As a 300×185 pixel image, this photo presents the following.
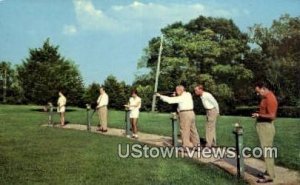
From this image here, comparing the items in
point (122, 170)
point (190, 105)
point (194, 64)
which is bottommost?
point (122, 170)

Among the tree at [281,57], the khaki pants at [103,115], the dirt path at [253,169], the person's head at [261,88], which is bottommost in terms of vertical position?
the dirt path at [253,169]

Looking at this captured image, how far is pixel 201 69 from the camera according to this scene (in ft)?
123

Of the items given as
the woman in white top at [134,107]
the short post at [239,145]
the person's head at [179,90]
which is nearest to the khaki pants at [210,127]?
the person's head at [179,90]

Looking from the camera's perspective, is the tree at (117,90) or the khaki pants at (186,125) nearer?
the khaki pants at (186,125)

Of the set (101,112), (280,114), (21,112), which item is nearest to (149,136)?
(101,112)

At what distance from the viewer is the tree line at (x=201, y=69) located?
2566 cm

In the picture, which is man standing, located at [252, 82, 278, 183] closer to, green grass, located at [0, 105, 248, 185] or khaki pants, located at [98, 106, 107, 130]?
green grass, located at [0, 105, 248, 185]

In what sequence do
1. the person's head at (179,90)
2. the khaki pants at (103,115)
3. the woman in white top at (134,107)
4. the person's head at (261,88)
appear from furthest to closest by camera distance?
1. the khaki pants at (103,115)
2. the woman in white top at (134,107)
3. the person's head at (179,90)
4. the person's head at (261,88)

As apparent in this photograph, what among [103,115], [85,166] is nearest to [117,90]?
[103,115]

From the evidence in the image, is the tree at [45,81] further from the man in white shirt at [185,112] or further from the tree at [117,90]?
the man in white shirt at [185,112]

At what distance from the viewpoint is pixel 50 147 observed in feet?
47.1

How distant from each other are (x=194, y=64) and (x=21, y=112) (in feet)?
49.9

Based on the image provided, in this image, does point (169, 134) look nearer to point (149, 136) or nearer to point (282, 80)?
point (149, 136)

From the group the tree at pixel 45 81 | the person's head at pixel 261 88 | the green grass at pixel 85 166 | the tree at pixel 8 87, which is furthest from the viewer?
the tree at pixel 45 81
